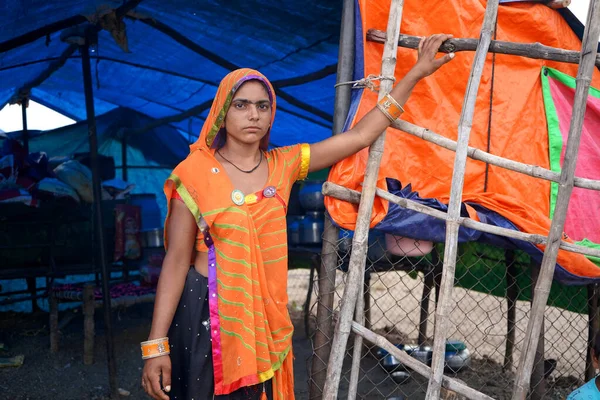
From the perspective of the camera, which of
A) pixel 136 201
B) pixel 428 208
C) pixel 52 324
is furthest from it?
pixel 136 201

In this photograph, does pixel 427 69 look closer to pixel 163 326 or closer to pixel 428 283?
pixel 163 326

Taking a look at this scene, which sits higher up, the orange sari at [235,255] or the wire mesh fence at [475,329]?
the orange sari at [235,255]

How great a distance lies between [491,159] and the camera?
91.0 inches

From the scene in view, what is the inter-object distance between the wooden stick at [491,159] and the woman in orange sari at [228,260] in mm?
134

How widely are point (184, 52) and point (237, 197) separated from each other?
111 inches

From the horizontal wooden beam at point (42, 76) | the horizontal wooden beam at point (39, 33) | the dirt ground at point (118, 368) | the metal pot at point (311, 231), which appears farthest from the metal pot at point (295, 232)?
the horizontal wooden beam at point (39, 33)

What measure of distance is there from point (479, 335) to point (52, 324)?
5128 millimetres

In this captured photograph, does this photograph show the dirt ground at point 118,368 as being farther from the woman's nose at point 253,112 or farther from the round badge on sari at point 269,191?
the woman's nose at point 253,112

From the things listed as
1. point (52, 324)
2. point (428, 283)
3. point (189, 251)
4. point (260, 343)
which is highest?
point (189, 251)

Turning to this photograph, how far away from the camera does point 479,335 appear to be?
6.84 metres

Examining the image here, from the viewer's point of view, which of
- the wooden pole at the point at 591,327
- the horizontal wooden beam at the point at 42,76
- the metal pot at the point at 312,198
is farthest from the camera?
the metal pot at the point at 312,198

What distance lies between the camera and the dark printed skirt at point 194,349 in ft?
7.32

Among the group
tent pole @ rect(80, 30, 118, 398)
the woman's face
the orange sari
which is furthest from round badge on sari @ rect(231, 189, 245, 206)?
tent pole @ rect(80, 30, 118, 398)

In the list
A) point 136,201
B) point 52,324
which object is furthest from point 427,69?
point 136,201
